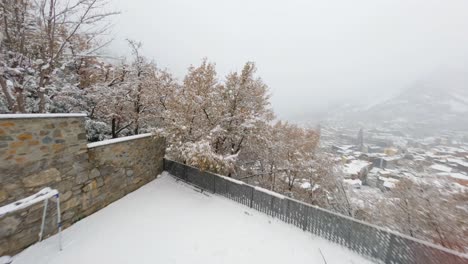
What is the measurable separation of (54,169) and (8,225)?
44.8 inches

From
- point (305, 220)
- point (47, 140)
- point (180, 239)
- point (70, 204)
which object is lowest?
point (180, 239)

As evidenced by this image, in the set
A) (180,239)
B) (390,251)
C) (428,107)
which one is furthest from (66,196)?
(428,107)

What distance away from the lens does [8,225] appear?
3.40 metres

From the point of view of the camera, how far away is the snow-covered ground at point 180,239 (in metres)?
3.88

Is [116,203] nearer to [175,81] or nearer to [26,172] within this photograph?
[26,172]

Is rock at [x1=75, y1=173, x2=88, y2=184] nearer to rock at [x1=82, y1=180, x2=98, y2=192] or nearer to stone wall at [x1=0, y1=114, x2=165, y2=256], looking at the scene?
stone wall at [x1=0, y1=114, x2=165, y2=256]

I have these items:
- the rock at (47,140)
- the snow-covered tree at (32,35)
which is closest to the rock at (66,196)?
the rock at (47,140)

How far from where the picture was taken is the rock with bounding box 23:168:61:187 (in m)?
3.73

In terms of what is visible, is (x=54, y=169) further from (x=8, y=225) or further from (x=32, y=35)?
(x=32, y=35)

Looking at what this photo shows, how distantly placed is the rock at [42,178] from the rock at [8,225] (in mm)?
605

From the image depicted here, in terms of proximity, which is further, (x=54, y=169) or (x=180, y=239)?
(x=180, y=239)

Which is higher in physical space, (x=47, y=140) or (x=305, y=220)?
(x=47, y=140)

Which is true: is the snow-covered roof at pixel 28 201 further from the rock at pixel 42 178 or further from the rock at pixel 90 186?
the rock at pixel 90 186

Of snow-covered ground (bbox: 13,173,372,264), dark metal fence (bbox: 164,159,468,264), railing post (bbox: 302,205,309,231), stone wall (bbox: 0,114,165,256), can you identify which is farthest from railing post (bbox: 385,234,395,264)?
stone wall (bbox: 0,114,165,256)
